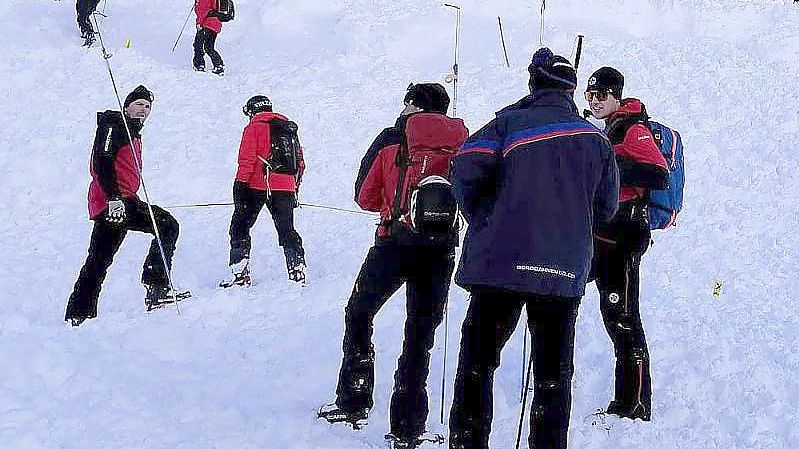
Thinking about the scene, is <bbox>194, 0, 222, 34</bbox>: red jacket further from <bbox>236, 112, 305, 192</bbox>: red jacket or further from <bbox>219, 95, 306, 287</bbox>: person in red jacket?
<bbox>236, 112, 305, 192</bbox>: red jacket

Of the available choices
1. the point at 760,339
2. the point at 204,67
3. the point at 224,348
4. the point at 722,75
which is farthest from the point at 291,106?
the point at 760,339

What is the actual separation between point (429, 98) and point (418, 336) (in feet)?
4.42

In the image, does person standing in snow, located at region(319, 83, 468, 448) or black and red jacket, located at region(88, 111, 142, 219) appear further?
black and red jacket, located at region(88, 111, 142, 219)

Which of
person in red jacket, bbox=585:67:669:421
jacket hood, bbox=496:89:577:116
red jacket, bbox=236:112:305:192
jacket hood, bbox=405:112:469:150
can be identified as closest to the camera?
jacket hood, bbox=496:89:577:116

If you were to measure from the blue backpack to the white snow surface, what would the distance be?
125 cm

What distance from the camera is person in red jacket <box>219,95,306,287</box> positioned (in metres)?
7.96

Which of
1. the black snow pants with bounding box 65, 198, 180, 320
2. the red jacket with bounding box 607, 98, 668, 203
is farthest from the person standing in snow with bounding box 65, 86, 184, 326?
the red jacket with bounding box 607, 98, 668, 203

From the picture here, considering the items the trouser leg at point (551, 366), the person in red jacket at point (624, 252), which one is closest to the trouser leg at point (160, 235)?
the person in red jacket at point (624, 252)

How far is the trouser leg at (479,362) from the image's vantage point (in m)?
4.03

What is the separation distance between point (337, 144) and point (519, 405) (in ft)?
24.9

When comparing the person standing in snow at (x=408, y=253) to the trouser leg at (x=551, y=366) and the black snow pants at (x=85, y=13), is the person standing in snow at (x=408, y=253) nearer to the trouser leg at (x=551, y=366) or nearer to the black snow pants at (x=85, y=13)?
the trouser leg at (x=551, y=366)

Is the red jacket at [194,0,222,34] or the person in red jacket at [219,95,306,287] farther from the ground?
the red jacket at [194,0,222,34]

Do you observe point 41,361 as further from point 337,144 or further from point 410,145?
point 337,144

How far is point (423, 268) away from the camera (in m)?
4.73
